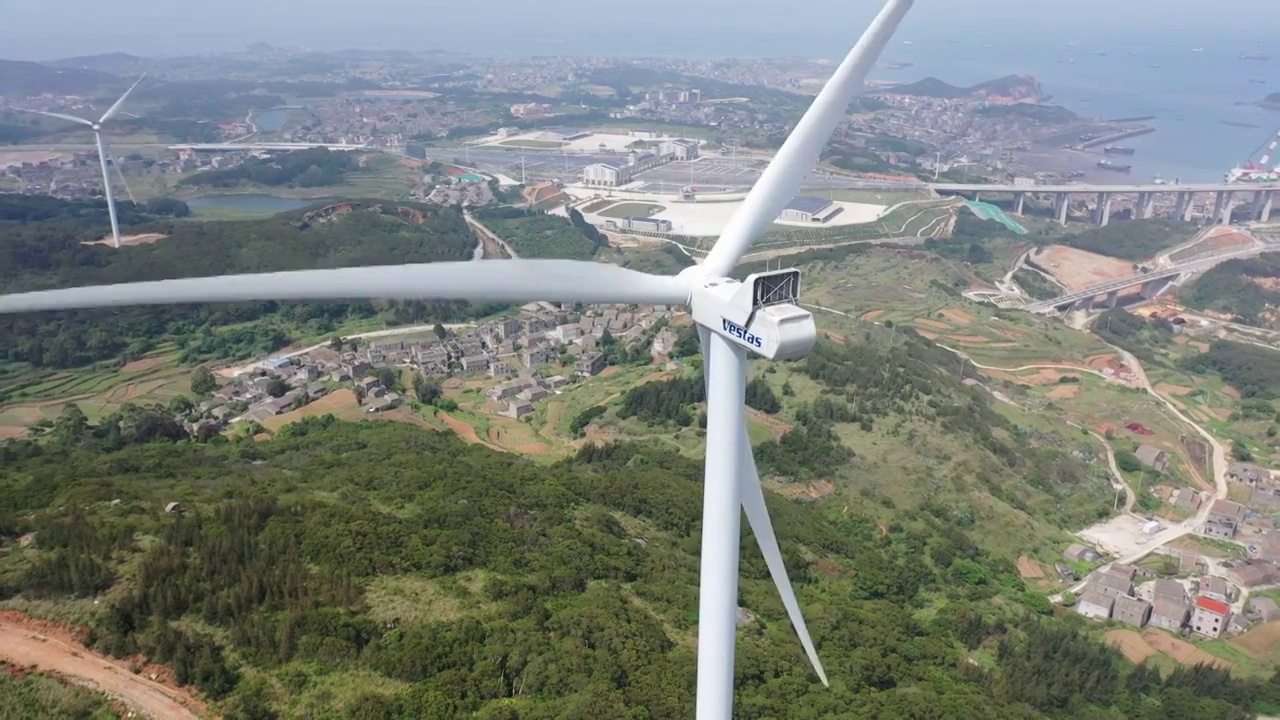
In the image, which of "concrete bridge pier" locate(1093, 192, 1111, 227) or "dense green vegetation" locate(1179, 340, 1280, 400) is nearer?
"dense green vegetation" locate(1179, 340, 1280, 400)

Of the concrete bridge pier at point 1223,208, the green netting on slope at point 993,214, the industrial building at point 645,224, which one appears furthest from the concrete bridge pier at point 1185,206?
the industrial building at point 645,224

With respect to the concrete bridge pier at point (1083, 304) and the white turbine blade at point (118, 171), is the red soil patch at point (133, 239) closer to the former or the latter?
the white turbine blade at point (118, 171)

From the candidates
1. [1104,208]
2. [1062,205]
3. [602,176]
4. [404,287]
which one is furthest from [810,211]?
[404,287]

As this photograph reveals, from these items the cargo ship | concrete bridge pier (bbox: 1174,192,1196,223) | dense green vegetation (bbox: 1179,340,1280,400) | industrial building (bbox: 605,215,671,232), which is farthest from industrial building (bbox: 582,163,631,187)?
the cargo ship

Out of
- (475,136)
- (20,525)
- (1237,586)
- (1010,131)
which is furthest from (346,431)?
(1010,131)

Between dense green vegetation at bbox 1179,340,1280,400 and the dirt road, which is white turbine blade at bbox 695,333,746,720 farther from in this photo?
dense green vegetation at bbox 1179,340,1280,400

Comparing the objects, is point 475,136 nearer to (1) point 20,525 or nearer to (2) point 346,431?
(2) point 346,431
